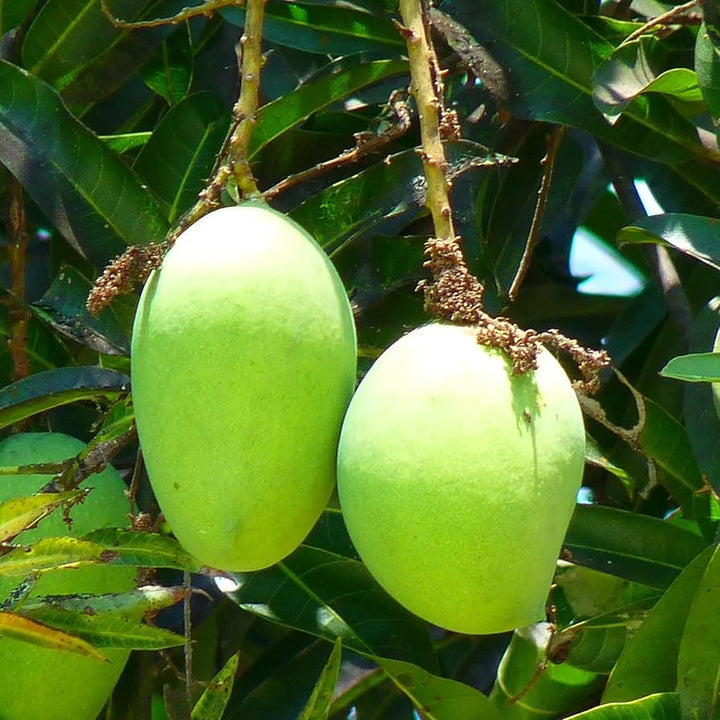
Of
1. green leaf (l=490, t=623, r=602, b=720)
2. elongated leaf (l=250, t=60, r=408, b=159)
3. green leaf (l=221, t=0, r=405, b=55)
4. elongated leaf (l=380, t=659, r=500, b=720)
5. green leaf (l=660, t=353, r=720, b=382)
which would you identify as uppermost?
green leaf (l=221, t=0, r=405, b=55)

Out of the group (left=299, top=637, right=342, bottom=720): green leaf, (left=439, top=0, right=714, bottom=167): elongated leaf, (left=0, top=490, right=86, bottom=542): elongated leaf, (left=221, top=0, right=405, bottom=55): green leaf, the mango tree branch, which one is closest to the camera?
the mango tree branch

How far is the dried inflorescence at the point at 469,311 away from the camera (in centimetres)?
103

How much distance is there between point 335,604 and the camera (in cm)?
150

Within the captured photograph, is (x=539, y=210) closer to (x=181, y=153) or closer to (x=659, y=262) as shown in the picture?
(x=659, y=262)

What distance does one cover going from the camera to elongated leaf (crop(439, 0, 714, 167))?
5.03ft

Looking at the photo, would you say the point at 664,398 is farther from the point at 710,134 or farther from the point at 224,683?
the point at 224,683

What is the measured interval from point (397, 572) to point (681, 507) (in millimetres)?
686

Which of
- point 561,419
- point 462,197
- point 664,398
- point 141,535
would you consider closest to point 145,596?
point 141,535

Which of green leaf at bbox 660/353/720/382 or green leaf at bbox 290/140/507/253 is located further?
green leaf at bbox 290/140/507/253

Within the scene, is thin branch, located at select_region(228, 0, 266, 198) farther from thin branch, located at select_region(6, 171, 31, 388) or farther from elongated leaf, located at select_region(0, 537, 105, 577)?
thin branch, located at select_region(6, 171, 31, 388)

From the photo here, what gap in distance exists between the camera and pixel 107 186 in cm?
149

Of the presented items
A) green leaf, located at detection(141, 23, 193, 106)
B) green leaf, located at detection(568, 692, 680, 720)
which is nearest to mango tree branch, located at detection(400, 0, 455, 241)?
green leaf, located at detection(568, 692, 680, 720)

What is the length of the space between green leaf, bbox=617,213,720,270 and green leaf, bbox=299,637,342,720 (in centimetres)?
54

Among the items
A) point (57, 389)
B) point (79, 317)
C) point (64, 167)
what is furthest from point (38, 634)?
point (64, 167)
